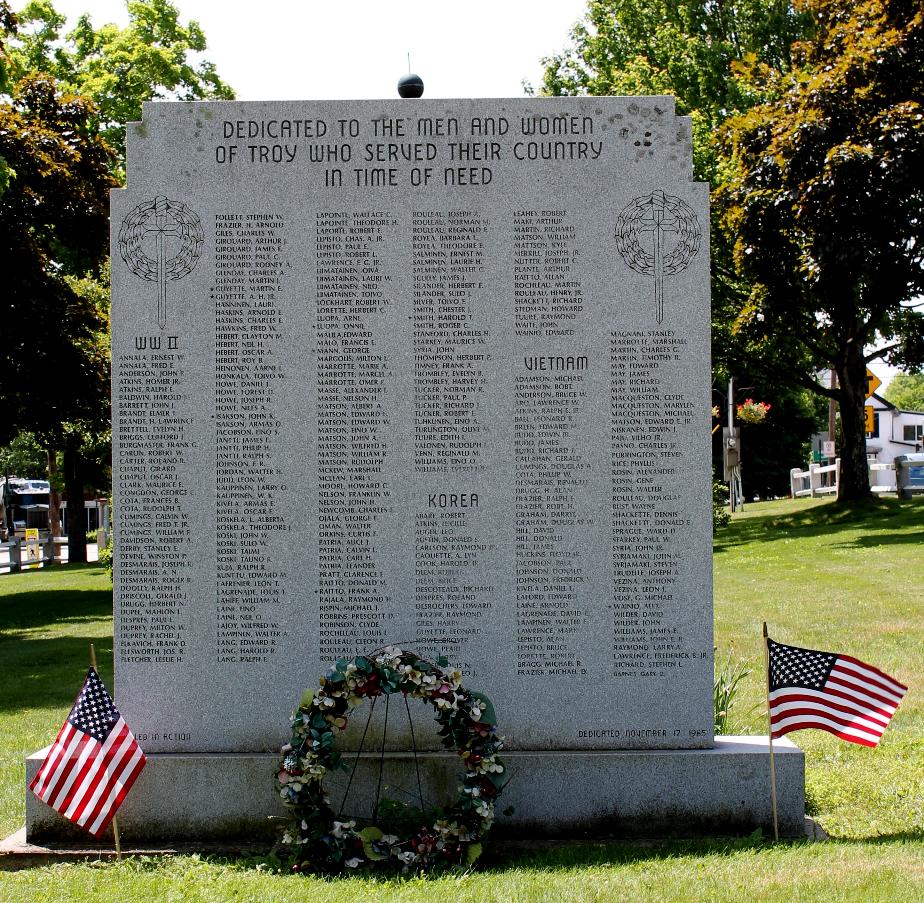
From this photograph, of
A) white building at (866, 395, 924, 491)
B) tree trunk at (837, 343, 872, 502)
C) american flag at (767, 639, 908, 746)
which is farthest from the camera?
white building at (866, 395, 924, 491)

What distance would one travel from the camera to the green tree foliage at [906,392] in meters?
130

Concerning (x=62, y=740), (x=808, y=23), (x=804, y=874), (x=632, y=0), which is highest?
(x=632, y=0)

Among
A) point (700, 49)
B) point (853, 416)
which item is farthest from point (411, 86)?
point (700, 49)

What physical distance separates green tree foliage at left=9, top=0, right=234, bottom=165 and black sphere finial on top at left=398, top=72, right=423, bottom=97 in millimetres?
27149

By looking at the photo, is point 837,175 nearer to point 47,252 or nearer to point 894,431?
point 47,252

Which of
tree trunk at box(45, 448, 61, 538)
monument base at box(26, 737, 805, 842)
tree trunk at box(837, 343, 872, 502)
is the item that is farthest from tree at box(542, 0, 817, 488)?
tree trunk at box(45, 448, 61, 538)

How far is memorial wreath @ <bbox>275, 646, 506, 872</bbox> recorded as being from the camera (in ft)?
22.2

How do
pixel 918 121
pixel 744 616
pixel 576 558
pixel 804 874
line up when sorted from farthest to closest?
pixel 918 121 → pixel 744 616 → pixel 576 558 → pixel 804 874

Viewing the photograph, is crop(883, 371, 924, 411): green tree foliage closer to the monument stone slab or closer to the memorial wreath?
the monument stone slab

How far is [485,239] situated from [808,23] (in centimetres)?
3061

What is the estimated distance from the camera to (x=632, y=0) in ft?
129

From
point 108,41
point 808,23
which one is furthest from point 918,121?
point 108,41

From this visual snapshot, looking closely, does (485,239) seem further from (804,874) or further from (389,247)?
(804,874)

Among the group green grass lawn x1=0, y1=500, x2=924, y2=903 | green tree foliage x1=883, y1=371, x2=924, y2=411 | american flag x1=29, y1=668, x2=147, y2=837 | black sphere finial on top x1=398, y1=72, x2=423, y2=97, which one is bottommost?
green grass lawn x1=0, y1=500, x2=924, y2=903
